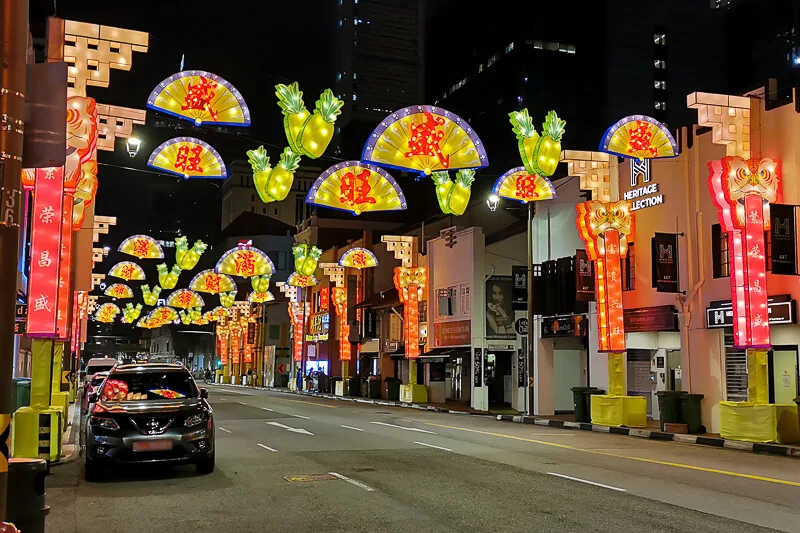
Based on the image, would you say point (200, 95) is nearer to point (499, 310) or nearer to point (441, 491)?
point (441, 491)

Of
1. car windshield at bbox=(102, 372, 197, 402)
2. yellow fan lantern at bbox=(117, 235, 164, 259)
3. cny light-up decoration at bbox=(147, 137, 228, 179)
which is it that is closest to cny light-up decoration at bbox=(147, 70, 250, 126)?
cny light-up decoration at bbox=(147, 137, 228, 179)

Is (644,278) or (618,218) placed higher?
(618,218)

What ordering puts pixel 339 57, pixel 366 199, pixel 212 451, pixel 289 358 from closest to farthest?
1. pixel 212 451
2. pixel 366 199
3. pixel 289 358
4. pixel 339 57

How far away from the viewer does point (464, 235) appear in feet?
129

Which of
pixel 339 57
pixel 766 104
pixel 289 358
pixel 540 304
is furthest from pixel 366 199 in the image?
pixel 339 57

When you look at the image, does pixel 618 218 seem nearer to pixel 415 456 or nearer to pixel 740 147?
pixel 740 147

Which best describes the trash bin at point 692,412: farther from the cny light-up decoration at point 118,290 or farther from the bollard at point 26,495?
the cny light-up decoration at point 118,290

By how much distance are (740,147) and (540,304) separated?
12088 mm

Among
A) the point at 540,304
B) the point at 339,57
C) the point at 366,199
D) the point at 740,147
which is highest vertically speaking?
the point at 339,57

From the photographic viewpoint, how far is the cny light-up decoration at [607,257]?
25.0 meters

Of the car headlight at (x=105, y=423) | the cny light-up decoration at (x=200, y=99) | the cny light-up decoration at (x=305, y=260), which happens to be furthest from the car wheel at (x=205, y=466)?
the cny light-up decoration at (x=305, y=260)

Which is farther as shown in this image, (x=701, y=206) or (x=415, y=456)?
(x=701, y=206)

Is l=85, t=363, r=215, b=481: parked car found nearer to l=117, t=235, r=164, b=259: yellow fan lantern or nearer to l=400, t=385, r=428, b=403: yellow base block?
l=117, t=235, r=164, b=259: yellow fan lantern

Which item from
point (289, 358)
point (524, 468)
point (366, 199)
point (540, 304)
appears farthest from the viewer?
point (289, 358)
